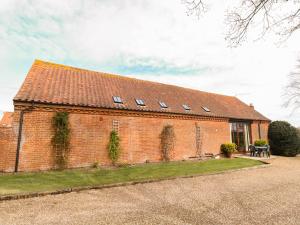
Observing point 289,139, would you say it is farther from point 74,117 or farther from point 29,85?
point 29,85

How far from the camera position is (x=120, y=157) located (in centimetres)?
1329

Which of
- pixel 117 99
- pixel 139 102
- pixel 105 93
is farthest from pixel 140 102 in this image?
pixel 105 93

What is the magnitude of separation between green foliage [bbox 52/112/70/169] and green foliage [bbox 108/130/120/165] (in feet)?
8.28

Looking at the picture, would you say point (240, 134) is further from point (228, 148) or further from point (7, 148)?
point (7, 148)

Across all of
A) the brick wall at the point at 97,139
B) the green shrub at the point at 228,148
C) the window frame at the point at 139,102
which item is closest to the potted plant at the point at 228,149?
the green shrub at the point at 228,148

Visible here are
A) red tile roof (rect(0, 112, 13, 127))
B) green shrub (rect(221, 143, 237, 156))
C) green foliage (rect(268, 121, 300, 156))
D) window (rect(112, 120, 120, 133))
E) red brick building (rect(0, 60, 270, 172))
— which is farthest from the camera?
green foliage (rect(268, 121, 300, 156))

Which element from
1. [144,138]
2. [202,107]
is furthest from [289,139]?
[144,138]

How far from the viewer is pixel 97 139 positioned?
497 inches

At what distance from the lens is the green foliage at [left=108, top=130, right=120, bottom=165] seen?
12.9 m

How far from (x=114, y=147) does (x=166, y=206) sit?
7.68 metres

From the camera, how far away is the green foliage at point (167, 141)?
1517 centimetres

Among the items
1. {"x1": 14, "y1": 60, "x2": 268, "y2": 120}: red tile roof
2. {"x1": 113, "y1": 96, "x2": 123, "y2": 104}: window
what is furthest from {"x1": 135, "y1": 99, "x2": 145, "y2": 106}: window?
{"x1": 113, "y1": 96, "x2": 123, "y2": 104}: window

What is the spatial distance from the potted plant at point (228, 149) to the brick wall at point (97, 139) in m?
0.98

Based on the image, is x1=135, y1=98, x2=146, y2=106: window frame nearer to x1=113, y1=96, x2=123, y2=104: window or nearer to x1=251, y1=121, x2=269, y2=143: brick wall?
x1=113, y1=96, x2=123, y2=104: window
